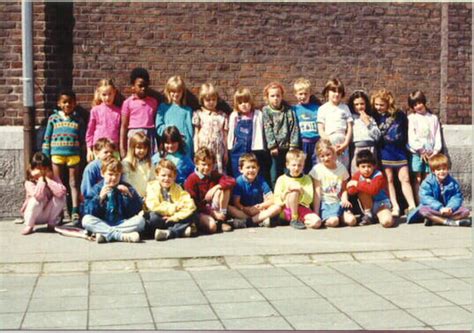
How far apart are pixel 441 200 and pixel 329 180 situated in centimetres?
147

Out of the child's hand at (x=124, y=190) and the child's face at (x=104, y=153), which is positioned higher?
the child's face at (x=104, y=153)

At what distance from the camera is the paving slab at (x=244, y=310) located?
5184 mm

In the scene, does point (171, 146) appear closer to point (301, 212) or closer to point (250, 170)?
point (250, 170)

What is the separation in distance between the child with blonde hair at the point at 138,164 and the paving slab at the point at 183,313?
3.41 metres

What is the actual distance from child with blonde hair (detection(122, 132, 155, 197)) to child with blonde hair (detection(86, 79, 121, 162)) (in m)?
0.77

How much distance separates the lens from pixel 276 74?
10445mm

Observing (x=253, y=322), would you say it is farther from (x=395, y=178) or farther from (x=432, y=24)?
(x=432, y=24)

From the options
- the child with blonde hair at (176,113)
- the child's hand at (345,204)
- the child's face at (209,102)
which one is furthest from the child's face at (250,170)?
the child's hand at (345,204)

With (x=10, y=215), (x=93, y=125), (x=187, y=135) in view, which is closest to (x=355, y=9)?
(x=187, y=135)

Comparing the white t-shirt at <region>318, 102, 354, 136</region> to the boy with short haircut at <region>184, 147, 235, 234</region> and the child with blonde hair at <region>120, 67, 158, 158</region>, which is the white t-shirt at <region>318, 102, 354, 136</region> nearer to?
the boy with short haircut at <region>184, 147, 235, 234</region>

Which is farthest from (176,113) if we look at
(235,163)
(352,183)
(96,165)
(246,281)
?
(246,281)

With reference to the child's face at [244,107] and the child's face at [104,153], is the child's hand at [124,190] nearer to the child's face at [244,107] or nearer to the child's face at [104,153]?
the child's face at [104,153]

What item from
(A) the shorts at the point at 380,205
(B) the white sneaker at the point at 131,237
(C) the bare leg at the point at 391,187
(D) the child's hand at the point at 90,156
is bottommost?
(B) the white sneaker at the point at 131,237

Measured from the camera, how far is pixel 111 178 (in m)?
8.12
